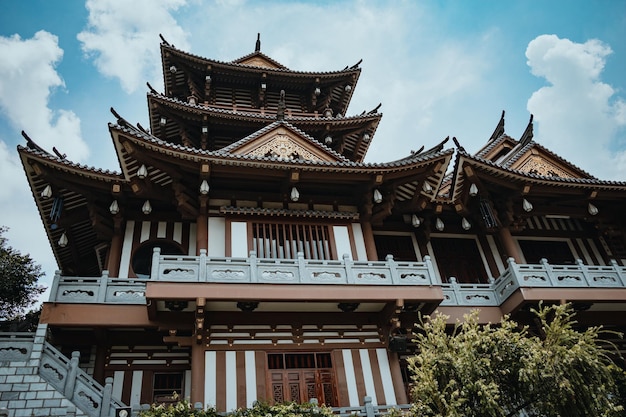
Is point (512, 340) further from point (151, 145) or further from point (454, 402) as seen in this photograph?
point (151, 145)

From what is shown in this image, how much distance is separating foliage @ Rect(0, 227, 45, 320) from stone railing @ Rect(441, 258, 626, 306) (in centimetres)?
1589

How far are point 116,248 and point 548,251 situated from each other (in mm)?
16026

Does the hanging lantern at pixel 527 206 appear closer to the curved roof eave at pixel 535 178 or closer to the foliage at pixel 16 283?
the curved roof eave at pixel 535 178

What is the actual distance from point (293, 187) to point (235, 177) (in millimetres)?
1822

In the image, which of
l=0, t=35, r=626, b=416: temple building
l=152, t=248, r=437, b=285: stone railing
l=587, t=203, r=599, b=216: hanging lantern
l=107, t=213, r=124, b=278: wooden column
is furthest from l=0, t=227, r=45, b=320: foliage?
l=587, t=203, r=599, b=216: hanging lantern

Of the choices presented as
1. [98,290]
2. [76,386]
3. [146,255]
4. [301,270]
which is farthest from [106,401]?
[146,255]

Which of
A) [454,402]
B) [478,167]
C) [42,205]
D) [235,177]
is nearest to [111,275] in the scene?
[42,205]

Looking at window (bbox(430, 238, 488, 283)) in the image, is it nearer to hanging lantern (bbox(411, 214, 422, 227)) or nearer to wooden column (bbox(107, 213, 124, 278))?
hanging lantern (bbox(411, 214, 422, 227))

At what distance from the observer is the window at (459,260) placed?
59.6 feet

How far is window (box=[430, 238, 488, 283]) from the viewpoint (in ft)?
59.6

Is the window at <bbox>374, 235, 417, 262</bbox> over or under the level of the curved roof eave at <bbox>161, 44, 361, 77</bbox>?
under

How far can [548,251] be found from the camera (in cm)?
1934

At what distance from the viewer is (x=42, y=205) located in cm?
1516

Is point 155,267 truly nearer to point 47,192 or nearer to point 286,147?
point 47,192
